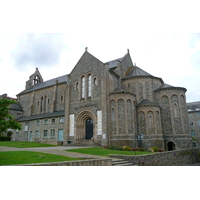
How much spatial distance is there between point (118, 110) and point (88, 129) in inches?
275

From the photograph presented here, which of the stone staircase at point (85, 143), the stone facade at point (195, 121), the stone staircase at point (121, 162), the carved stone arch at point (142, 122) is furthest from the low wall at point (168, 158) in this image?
the stone facade at point (195, 121)

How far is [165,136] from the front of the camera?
27.5 metres

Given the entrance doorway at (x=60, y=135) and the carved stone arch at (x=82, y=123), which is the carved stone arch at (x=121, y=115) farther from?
the entrance doorway at (x=60, y=135)

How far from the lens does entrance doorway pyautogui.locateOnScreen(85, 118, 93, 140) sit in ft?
95.2

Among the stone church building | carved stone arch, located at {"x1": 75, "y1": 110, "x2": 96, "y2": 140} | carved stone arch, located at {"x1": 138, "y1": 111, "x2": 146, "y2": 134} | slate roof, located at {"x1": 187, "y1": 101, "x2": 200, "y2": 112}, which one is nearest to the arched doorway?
the stone church building

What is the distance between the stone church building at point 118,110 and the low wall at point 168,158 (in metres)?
2.00

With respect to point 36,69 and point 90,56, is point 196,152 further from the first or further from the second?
point 36,69

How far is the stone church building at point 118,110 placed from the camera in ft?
84.4

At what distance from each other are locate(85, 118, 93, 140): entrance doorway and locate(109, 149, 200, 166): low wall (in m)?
13.1

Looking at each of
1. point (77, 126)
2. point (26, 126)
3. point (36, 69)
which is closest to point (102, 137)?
point (77, 126)

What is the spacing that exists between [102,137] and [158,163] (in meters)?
9.87

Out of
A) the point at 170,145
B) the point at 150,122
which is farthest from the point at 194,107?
the point at 150,122

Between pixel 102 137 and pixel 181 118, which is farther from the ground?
pixel 181 118

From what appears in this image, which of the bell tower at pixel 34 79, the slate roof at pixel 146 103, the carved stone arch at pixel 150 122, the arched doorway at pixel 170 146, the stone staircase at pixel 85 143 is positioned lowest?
the arched doorway at pixel 170 146
